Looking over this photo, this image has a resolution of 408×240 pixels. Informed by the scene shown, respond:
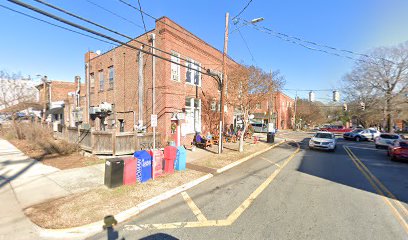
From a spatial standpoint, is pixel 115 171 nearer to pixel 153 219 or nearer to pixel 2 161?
pixel 153 219

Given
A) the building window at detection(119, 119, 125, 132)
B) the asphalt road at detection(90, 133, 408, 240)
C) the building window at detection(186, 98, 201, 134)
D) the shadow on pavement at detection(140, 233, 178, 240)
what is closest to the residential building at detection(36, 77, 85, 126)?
the building window at detection(119, 119, 125, 132)

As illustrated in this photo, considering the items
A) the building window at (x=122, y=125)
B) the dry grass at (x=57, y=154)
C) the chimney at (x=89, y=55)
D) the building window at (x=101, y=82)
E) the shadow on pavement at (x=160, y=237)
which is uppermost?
the chimney at (x=89, y=55)

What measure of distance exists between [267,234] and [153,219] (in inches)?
99.4

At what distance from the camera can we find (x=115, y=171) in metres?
6.04

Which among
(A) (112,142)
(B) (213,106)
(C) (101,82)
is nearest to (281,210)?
(A) (112,142)

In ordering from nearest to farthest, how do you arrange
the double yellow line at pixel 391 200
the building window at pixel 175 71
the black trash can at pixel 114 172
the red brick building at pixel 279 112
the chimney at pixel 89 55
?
the double yellow line at pixel 391 200 → the black trash can at pixel 114 172 → the building window at pixel 175 71 → the chimney at pixel 89 55 → the red brick building at pixel 279 112

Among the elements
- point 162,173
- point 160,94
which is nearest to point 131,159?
point 162,173

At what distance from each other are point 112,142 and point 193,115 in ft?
23.5

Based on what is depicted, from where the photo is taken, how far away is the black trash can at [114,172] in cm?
596

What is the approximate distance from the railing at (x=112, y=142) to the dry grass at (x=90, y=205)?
4.68 meters

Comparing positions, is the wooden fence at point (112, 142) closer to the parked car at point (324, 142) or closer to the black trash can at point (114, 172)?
the black trash can at point (114, 172)

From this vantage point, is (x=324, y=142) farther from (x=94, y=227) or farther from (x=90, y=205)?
(x=94, y=227)

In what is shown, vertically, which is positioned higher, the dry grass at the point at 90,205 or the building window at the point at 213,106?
the building window at the point at 213,106

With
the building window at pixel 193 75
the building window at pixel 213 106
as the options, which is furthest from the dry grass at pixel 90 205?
the building window at pixel 213 106
